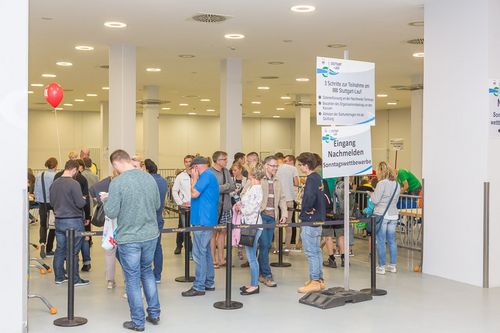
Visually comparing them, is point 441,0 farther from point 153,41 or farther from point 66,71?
point 66,71

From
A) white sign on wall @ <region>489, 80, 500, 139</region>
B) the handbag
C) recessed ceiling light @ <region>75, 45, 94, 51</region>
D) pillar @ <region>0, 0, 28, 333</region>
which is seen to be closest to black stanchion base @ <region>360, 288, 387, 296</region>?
white sign on wall @ <region>489, 80, 500, 139</region>

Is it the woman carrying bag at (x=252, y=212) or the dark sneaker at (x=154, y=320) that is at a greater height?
the woman carrying bag at (x=252, y=212)

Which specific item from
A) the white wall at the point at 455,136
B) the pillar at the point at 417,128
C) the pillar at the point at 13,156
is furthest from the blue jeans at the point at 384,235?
the pillar at the point at 417,128

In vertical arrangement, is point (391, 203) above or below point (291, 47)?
below

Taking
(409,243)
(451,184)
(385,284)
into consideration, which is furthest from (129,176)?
(409,243)

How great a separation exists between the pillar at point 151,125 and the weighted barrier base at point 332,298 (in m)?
12.0

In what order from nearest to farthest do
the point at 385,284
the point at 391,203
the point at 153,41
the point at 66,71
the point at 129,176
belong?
1. the point at 129,176
2. the point at 385,284
3. the point at 391,203
4. the point at 153,41
5. the point at 66,71

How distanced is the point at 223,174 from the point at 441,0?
13.0 feet

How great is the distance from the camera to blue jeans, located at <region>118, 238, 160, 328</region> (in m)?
6.12

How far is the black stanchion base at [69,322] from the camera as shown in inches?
255

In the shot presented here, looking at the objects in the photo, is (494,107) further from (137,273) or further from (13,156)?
(13,156)

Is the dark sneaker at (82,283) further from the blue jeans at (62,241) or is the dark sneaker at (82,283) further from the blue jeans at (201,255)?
the blue jeans at (201,255)

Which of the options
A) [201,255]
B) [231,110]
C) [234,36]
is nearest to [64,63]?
[231,110]

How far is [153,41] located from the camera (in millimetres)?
12562
